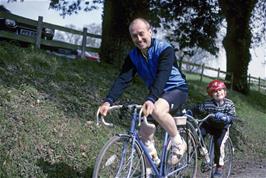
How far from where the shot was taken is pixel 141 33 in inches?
195

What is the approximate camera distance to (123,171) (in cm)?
475

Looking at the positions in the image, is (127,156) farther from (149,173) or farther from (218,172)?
(218,172)

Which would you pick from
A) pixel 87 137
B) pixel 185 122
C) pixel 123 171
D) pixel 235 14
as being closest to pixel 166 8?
pixel 235 14

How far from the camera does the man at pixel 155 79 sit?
4820mm

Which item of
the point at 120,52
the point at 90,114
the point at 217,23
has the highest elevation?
the point at 217,23

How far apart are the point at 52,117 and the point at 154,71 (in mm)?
3124

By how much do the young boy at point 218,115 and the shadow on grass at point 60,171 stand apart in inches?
78.3

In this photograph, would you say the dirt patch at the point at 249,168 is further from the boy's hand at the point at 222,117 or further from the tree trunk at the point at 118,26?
the tree trunk at the point at 118,26

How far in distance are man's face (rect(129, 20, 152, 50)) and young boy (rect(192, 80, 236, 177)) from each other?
85.5 inches

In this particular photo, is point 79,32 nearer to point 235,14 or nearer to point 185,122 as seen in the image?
point 235,14

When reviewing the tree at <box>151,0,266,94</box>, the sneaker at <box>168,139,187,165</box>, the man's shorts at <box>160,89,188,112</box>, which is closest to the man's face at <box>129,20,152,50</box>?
A: the man's shorts at <box>160,89,188,112</box>

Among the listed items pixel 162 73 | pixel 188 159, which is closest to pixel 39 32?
pixel 188 159

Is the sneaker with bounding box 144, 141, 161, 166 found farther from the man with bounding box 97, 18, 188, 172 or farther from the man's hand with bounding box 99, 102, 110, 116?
the man's hand with bounding box 99, 102, 110, 116

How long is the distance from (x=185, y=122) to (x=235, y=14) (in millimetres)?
15754
